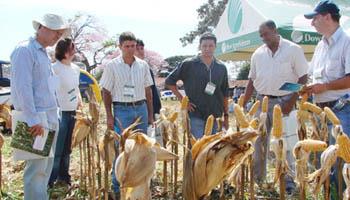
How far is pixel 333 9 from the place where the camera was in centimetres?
279

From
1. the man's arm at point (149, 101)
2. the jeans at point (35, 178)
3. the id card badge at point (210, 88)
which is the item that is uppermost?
the id card badge at point (210, 88)

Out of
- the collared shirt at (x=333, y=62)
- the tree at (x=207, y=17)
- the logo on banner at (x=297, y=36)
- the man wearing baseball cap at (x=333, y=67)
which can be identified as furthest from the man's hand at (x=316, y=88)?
the tree at (x=207, y=17)

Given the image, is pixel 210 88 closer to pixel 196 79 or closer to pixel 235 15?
pixel 196 79

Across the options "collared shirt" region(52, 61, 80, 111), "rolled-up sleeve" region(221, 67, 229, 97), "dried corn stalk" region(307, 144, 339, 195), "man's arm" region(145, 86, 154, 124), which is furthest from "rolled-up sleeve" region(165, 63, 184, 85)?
"dried corn stalk" region(307, 144, 339, 195)

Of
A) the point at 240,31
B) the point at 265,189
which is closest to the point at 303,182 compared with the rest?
the point at 265,189

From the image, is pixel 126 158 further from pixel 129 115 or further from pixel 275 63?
pixel 275 63

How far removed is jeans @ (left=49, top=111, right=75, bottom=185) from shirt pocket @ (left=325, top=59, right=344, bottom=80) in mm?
2430

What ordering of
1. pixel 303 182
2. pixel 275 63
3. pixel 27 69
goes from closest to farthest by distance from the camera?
pixel 303 182
pixel 27 69
pixel 275 63

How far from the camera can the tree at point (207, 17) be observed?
30031 millimetres

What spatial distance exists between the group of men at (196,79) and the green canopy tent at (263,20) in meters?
4.37

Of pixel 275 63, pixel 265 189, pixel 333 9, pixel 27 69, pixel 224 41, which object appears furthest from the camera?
pixel 224 41

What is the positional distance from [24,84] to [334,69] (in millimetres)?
2043

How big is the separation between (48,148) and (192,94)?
5.89 feet

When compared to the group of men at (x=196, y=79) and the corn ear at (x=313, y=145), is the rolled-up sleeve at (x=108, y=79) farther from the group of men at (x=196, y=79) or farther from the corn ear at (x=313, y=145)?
the corn ear at (x=313, y=145)
